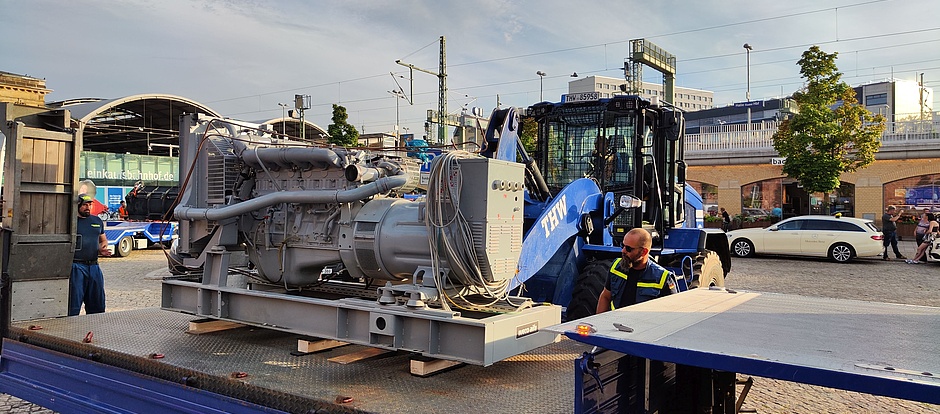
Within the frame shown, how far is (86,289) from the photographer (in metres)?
6.65

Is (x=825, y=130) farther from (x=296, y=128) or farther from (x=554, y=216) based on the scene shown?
(x=296, y=128)

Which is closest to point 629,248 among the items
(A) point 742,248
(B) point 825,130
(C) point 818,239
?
(C) point 818,239

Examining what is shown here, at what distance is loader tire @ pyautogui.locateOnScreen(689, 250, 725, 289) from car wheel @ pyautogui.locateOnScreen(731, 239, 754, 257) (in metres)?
13.1

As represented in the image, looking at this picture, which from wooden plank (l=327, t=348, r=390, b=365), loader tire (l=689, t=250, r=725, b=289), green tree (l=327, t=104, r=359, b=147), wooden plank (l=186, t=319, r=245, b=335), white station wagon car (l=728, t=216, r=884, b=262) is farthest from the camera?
green tree (l=327, t=104, r=359, b=147)

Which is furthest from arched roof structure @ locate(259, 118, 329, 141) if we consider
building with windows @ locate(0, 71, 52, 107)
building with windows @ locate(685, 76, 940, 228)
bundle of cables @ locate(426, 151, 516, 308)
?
bundle of cables @ locate(426, 151, 516, 308)

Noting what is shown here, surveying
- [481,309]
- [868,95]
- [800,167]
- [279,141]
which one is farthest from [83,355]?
[868,95]

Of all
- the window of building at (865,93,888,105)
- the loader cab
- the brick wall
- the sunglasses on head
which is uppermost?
the window of building at (865,93,888,105)

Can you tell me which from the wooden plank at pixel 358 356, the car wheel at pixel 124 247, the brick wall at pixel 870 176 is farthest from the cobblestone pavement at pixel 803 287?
the brick wall at pixel 870 176

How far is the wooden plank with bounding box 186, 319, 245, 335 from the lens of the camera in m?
5.24

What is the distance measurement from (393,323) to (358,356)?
403 mm

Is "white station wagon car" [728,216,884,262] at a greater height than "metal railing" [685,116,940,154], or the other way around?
"metal railing" [685,116,940,154]

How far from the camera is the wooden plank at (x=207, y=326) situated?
524 centimetres

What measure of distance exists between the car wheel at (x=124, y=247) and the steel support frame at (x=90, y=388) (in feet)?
49.1

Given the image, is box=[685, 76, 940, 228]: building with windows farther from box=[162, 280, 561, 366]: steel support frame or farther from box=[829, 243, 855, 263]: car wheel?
box=[162, 280, 561, 366]: steel support frame
